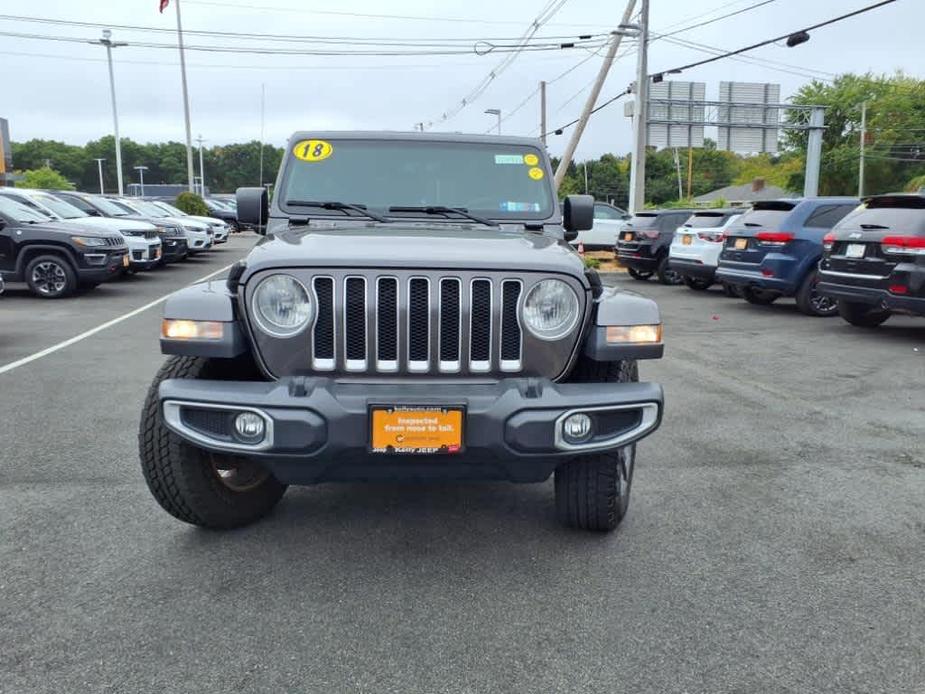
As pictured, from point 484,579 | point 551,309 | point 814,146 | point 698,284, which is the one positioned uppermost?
point 814,146

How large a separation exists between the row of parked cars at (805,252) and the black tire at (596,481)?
20.9ft

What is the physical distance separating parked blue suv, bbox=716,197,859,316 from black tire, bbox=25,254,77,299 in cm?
1026

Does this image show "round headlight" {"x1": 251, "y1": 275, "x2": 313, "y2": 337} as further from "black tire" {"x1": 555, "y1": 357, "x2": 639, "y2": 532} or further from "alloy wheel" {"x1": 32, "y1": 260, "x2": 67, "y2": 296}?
"alloy wheel" {"x1": 32, "y1": 260, "x2": 67, "y2": 296}

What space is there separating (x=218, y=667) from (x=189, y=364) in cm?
122

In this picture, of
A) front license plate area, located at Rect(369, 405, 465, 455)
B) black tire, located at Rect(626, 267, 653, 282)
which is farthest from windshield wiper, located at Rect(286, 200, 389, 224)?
black tire, located at Rect(626, 267, 653, 282)

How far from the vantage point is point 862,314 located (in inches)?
413

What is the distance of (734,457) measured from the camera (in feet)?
16.4

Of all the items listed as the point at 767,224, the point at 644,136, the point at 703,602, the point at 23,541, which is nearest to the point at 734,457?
the point at 703,602

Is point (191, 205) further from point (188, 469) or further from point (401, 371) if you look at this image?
point (401, 371)

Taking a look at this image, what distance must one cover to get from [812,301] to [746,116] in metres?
20.8

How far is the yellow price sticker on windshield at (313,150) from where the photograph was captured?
4648mm

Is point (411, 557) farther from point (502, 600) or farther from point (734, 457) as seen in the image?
point (734, 457)

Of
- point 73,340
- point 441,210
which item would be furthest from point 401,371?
point 73,340

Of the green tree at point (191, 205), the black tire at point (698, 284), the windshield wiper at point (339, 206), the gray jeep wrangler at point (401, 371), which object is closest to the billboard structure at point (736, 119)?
the black tire at point (698, 284)
